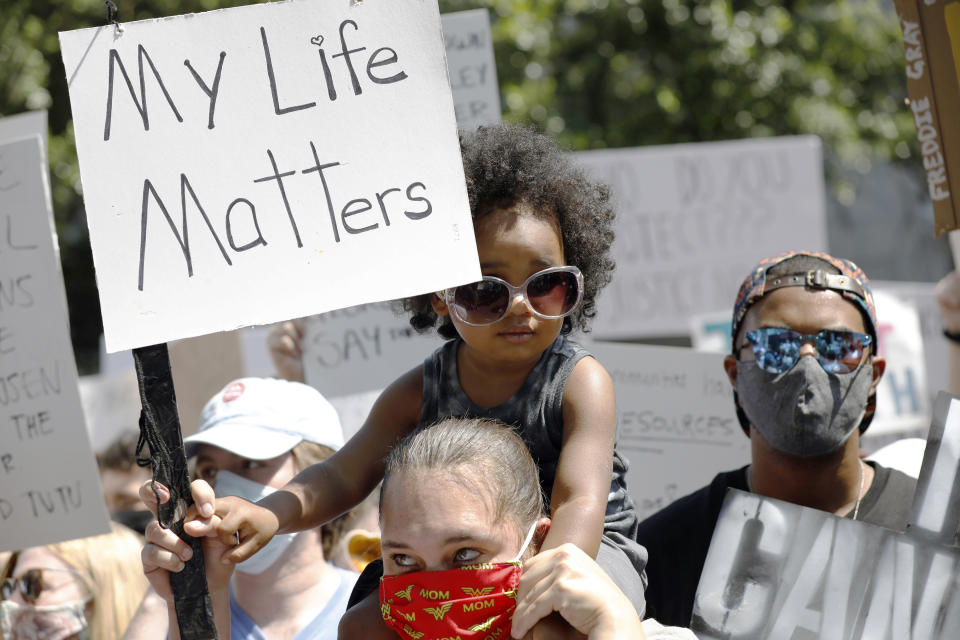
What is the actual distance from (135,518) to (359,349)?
4.40 feet

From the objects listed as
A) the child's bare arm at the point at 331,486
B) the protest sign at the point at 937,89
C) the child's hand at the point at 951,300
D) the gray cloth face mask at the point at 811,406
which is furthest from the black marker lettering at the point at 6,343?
the child's hand at the point at 951,300

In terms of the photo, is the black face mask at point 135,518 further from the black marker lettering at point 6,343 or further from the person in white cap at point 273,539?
the person in white cap at point 273,539

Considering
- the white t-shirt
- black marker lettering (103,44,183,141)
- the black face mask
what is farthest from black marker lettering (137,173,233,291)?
the black face mask

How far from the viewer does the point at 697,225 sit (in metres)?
6.24

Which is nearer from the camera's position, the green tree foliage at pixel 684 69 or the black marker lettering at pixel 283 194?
the black marker lettering at pixel 283 194

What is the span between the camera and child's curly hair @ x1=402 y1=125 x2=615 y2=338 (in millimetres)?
2254

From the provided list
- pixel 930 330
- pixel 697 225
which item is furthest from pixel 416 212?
pixel 930 330

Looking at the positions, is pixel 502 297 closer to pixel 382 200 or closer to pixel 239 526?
pixel 382 200

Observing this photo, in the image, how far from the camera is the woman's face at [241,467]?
119 inches

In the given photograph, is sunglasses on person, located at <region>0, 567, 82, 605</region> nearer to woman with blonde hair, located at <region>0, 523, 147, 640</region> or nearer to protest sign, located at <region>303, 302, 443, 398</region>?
woman with blonde hair, located at <region>0, 523, 147, 640</region>

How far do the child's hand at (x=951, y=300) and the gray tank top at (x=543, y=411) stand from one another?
1516mm

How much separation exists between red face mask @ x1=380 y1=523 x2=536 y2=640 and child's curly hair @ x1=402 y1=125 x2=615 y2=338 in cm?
68

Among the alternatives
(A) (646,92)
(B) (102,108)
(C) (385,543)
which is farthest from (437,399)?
(A) (646,92)

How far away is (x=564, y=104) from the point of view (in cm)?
1084
